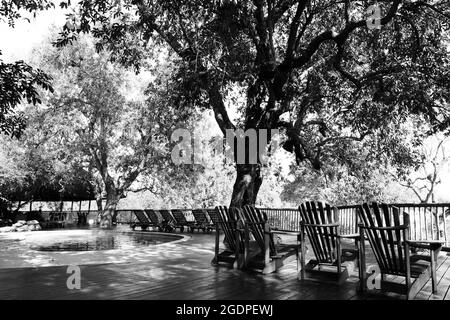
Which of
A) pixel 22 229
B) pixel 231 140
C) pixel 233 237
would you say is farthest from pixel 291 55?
pixel 22 229

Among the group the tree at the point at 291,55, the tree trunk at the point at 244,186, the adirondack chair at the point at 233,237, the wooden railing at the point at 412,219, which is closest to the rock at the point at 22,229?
the wooden railing at the point at 412,219

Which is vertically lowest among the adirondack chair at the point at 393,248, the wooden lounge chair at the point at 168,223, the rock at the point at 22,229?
the rock at the point at 22,229

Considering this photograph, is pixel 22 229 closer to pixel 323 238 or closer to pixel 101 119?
pixel 101 119

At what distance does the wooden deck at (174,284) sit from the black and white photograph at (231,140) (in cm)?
5

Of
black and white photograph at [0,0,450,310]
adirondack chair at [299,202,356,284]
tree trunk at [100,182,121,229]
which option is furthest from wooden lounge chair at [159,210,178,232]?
adirondack chair at [299,202,356,284]

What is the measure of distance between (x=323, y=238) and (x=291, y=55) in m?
5.99

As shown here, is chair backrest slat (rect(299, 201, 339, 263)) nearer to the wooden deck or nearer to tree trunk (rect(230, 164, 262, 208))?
the wooden deck

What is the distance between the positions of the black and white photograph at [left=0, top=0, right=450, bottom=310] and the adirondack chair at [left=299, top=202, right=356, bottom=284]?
27mm

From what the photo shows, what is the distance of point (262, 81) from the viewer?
33.4 ft

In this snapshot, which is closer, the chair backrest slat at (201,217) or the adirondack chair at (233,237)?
the adirondack chair at (233,237)

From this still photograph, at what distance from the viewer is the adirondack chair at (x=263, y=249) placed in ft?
19.1

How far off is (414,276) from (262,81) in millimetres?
7025

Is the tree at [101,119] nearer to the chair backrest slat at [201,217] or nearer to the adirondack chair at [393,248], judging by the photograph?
the chair backrest slat at [201,217]

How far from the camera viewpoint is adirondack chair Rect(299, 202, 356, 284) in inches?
194
